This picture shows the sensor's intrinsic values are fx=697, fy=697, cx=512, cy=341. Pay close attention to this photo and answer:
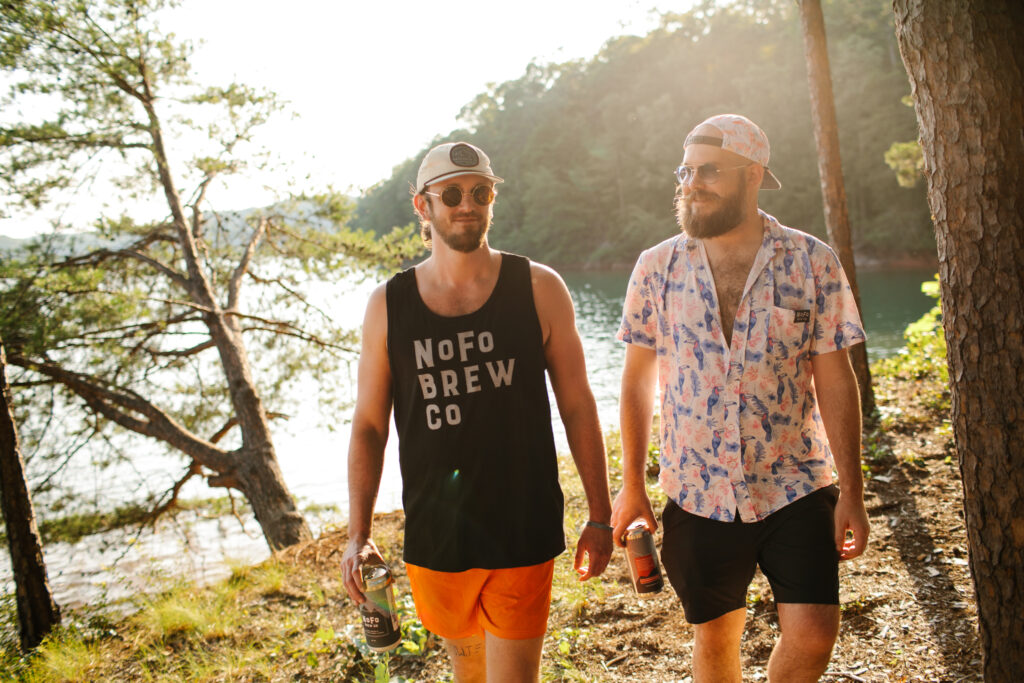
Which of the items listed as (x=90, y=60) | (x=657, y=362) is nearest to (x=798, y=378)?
(x=657, y=362)

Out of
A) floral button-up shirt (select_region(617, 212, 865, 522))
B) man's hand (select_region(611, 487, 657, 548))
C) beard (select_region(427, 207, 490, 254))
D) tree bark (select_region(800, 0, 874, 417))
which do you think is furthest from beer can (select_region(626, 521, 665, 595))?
tree bark (select_region(800, 0, 874, 417))

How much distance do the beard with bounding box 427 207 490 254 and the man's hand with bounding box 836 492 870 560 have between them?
1.45 metres

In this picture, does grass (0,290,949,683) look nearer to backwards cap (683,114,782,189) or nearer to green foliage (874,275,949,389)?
backwards cap (683,114,782,189)

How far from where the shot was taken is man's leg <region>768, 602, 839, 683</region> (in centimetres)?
214

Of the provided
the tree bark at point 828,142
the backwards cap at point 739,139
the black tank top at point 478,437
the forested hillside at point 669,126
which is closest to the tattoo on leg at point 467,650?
the black tank top at point 478,437

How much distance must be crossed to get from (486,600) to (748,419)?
→ 3.41 feet

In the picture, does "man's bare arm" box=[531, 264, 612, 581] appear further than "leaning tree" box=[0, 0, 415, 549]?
No

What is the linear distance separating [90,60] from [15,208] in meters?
1.85

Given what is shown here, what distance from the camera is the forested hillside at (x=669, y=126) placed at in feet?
138

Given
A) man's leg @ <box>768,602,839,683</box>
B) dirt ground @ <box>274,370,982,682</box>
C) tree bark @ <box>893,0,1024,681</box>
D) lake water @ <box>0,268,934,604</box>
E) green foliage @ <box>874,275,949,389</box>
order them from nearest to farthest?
tree bark @ <box>893,0,1024,681</box>, man's leg @ <box>768,602,839,683</box>, dirt ground @ <box>274,370,982,682</box>, green foliage @ <box>874,275,949,389</box>, lake water @ <box>0,268,934,604</box>

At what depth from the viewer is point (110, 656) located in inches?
191

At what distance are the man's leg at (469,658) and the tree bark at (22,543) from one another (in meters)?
4.69

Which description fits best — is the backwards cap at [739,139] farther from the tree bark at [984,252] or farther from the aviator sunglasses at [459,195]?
the aviator sunglasses at [459,195]

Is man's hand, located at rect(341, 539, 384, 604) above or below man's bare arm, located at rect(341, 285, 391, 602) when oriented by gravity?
below
